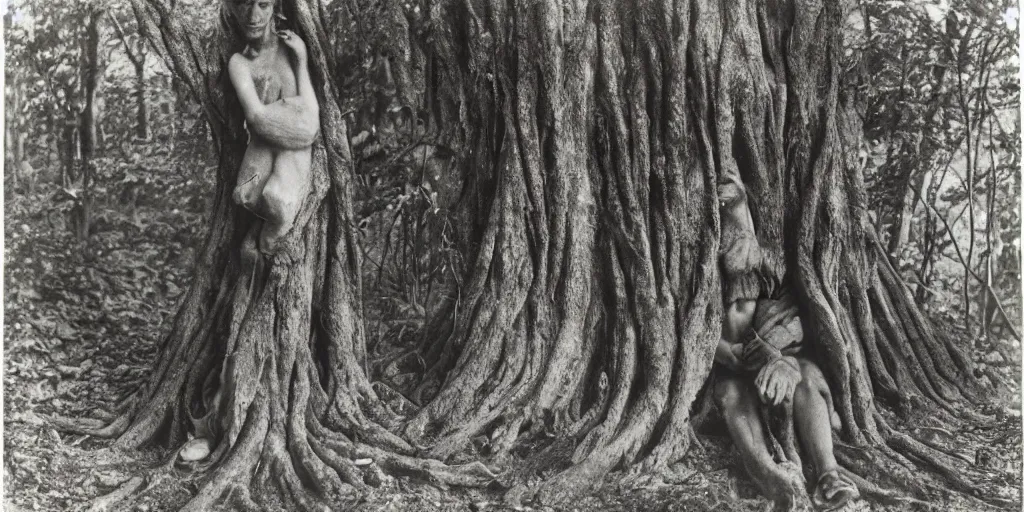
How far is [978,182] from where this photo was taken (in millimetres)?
5691

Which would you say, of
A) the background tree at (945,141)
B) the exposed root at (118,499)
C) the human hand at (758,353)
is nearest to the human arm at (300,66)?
the exposed root at (118,499)

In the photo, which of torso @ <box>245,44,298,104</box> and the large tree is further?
torso @ <box>245,44,298,104</box>

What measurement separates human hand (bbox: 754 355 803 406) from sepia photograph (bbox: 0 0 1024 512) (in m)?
0.01

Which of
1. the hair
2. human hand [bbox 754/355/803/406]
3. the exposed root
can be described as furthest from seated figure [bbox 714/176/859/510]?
the exposed root

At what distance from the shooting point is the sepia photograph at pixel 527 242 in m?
5.51

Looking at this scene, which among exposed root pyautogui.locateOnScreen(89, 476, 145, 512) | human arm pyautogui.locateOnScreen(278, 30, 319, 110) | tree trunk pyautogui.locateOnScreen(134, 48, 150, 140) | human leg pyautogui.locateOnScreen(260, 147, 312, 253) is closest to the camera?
exposed root pyautogui.locateOnScreen(89, 476, 145, 512)

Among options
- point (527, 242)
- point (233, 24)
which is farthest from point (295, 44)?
point (527, 242)

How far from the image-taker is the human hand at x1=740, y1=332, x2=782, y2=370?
5.54 m

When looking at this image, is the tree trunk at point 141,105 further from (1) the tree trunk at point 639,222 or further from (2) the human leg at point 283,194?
(1) the tree trunk at point 639,222

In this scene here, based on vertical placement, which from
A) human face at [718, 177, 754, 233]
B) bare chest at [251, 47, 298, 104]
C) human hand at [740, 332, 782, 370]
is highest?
bare chest at [251, 47, 298, 104]

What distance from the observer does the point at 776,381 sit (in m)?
5.50

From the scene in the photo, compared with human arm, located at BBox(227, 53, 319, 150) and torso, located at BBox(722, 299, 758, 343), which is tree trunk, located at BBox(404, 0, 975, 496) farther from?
human arm, located at BBox(227, 53, 319, 150)

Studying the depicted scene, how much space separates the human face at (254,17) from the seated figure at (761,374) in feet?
7.71

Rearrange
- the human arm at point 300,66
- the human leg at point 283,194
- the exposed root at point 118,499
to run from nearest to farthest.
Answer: the exposed root at point 118,499 < the human leg at point 283,194 < the human arm at point 300,66
